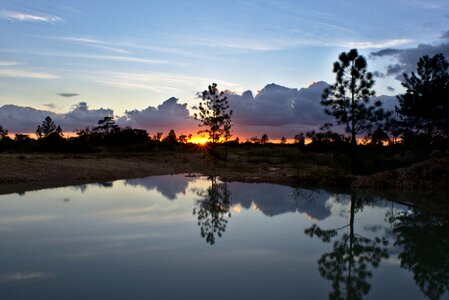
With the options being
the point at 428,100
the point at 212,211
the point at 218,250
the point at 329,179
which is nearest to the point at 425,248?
the point at 218,250

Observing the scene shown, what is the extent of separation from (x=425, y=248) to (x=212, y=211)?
321 inches

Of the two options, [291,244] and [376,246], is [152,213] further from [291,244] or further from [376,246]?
[376,246]

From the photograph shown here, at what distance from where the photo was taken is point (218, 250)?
10.2m

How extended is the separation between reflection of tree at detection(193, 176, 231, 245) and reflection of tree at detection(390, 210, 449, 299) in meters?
4.91

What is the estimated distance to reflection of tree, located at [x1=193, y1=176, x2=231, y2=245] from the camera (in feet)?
41.3

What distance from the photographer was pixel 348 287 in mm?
7559

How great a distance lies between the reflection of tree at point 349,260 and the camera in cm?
749

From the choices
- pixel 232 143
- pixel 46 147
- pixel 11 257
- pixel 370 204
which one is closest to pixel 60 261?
pixel 11 257

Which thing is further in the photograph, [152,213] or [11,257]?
[152,213]

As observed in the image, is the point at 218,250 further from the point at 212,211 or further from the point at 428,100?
the point at 428,100

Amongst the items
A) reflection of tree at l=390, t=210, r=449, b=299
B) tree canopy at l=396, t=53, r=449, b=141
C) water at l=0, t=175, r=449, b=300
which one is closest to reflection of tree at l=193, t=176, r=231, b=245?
water at l=0, t=175, r=449, b=300

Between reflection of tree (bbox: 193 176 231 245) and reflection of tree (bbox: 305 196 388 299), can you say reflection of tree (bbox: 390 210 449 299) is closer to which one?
reflection of tree (bbox: 305 196 388 299)

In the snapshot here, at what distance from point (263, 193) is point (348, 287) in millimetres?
15302

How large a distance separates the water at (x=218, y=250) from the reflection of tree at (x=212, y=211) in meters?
0.04
